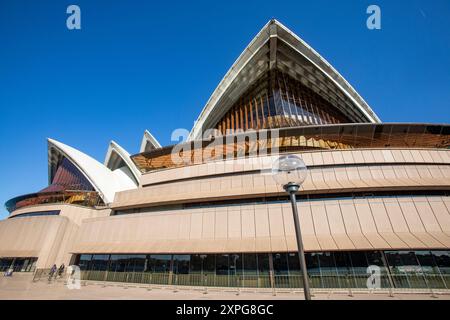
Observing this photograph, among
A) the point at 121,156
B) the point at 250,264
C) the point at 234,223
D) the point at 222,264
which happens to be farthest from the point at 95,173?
the point at 250,264

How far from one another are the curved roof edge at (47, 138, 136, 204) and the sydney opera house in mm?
3087

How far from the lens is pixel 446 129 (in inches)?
758

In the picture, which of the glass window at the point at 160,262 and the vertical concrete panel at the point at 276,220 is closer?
the vertical concrete panel at the point at 276,220

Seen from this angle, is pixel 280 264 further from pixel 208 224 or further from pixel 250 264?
pixel 208 224

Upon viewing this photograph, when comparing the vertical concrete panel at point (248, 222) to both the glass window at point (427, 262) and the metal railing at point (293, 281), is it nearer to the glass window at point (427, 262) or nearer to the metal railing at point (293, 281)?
the metal railing at point (293, 281)

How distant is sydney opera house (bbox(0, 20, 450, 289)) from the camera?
41.7ft

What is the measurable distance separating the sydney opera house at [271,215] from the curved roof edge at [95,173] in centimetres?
309

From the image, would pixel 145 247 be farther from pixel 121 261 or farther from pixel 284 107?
pixel 284 107

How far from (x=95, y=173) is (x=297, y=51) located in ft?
124

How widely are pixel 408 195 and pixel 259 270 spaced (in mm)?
12139

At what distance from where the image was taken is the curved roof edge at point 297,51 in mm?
29688

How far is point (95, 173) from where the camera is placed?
34.3m

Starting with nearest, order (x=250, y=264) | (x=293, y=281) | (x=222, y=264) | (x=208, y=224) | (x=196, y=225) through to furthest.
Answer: (x=293, y=281) < (x=250, y=264) < (x=222, y=264) < (x=208, y=224) < (x=196, y=225)

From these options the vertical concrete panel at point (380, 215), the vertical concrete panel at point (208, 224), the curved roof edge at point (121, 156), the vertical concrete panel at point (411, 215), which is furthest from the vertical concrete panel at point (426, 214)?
the curved roof edge at point (121, 156)
